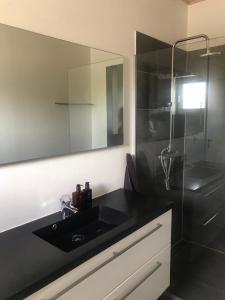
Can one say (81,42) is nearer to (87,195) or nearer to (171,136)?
(87,195)

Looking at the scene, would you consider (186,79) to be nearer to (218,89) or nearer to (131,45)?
(218,89)

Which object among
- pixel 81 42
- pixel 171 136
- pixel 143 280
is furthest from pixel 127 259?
pixel 171 136

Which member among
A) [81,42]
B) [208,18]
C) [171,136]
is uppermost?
[208,18]

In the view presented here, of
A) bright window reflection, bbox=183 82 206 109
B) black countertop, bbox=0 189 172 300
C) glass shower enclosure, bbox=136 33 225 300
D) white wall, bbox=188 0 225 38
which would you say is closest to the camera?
black countertop, bbox=0 189 172 300

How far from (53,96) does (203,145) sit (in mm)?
1897

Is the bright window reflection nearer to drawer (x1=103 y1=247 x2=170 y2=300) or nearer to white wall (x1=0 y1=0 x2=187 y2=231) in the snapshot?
white wall (x1=0 y1=0 x2=187 y2=231)

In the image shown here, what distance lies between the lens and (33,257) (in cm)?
119

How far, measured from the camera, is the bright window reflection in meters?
2.79

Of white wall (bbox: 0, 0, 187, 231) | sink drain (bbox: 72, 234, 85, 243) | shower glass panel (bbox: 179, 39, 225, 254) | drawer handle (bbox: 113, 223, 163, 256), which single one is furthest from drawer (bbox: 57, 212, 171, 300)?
shower glass panel (bbox: 179, 39, 225, 254)

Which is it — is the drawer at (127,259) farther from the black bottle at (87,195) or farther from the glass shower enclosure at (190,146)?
the glass shower enclosure at (190,146)

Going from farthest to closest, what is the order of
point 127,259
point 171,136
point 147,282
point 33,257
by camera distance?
point 171,136 < point 147,282 < point 127,259 < point 33,257

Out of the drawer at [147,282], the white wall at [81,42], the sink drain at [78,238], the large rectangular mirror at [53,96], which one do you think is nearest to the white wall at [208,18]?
the white wall at [81,42]

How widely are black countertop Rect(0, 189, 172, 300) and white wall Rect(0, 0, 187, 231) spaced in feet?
0.39

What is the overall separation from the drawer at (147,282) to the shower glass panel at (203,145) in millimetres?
1148
